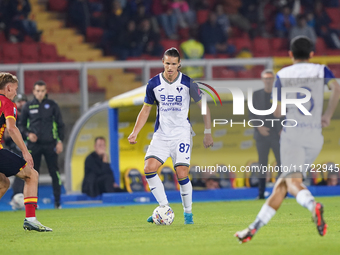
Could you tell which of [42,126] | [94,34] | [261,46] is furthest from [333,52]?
[42,126]

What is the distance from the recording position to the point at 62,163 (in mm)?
16234

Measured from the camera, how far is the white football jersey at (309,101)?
18.7 ft

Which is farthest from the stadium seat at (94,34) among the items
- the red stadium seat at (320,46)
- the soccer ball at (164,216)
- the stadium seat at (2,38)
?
the soccer ball at (164,216)

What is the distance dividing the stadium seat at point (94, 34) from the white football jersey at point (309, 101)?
14.4 meters

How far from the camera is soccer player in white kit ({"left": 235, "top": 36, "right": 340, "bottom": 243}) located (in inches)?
222

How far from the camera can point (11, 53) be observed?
1712 centimetres

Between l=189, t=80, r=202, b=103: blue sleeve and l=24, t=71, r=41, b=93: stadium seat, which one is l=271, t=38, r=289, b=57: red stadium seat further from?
l=189, t=80, r=202, b=103: blue sleeve

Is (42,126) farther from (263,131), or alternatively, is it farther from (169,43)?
(169,43)

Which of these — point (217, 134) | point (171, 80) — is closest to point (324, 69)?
point (171, 80)

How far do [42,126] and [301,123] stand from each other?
6.71 meters

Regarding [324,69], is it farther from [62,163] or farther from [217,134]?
[62,163]

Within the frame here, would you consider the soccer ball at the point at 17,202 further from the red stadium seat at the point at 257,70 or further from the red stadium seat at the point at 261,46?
the red stadium seat at the point at 261,46

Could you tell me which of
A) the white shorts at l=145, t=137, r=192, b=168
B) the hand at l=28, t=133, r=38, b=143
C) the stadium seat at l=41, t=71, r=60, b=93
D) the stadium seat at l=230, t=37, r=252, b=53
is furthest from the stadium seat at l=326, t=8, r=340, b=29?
the white shorts at l=145, t=137, r=192, b=168

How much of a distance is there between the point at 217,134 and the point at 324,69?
8011 millimetres
